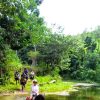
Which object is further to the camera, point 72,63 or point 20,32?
point 72,63

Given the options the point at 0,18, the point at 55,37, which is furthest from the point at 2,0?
the point at 55,37

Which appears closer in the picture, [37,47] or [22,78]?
[22,78]

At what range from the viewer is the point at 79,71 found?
6338 centimetres

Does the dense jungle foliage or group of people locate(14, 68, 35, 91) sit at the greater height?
the dense jungle foliage

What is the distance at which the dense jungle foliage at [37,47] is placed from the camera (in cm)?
2902

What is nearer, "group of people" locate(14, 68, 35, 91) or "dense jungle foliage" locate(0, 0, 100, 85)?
"dense jungle foliage" locate(0, 0, 100, 85)

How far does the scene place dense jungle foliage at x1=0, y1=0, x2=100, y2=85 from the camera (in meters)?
29.0

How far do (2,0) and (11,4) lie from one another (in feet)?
3.23

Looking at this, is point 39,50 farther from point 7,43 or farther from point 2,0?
point 2,0

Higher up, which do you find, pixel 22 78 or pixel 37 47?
pixel 37 47

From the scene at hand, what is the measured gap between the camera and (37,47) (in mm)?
54625

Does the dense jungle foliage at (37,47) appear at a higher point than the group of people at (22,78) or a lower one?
higher

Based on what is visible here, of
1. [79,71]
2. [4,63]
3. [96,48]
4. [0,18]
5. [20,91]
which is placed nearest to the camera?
[0,18]

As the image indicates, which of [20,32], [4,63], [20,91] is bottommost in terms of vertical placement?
[20,91]
